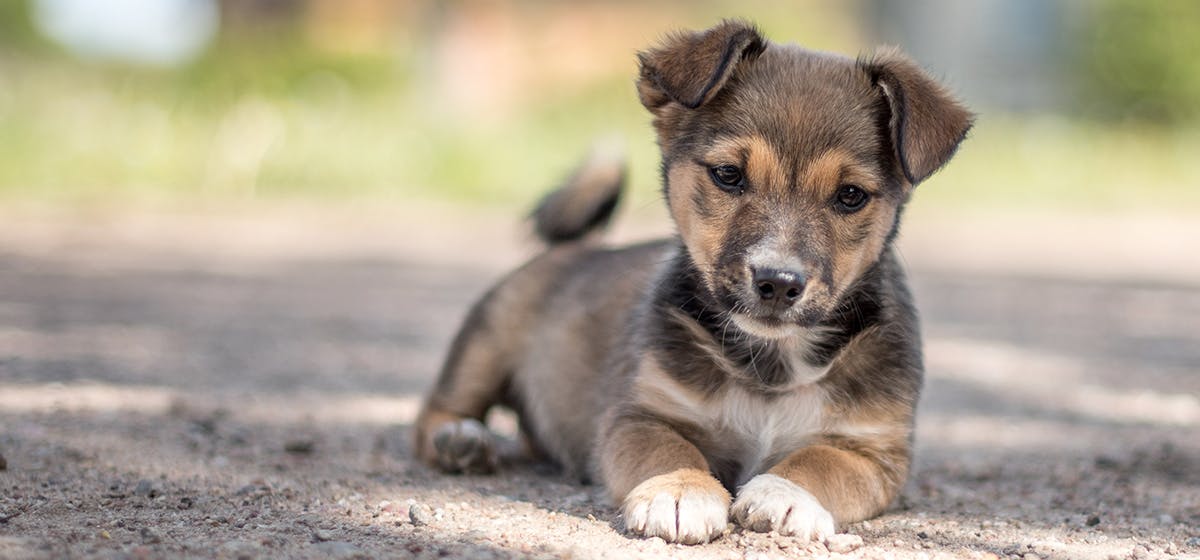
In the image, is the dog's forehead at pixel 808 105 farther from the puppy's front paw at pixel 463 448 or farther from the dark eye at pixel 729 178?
the puppy's front paw at pixel 463 448

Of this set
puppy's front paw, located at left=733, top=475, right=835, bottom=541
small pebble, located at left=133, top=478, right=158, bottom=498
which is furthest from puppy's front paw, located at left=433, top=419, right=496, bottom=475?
puppy's front paw, located at left=733, top=475, right=835, bottom=541

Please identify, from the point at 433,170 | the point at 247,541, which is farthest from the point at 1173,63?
the point at 247,541

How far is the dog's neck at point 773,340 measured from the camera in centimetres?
390

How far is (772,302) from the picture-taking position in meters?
3.52

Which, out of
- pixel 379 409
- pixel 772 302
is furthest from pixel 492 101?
pixel 772 302

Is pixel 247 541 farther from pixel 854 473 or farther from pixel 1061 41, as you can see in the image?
pixel 1061 41

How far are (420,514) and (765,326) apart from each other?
1.07 metres

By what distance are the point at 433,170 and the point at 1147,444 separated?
10.6 meters

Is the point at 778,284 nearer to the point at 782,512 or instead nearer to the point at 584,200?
the point at 782,512

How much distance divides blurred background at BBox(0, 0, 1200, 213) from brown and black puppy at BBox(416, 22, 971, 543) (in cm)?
457

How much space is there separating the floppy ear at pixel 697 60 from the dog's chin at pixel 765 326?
65 cm

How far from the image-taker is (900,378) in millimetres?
3904

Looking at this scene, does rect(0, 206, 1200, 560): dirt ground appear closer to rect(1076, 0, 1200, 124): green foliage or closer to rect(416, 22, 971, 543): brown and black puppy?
rect(416, 22, 971, 543): brown and black puppy

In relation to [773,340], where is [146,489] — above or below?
below
